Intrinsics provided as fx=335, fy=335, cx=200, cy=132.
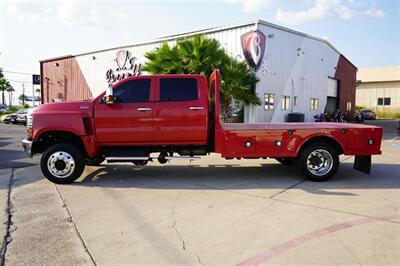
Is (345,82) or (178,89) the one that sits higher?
(345,82)

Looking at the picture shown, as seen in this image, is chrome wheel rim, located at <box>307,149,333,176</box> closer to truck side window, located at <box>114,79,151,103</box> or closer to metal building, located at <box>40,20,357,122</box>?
truck side window, located at <box>114,79,151,103</box>

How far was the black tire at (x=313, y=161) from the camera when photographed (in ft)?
23.2

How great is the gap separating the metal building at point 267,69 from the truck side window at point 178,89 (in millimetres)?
13471

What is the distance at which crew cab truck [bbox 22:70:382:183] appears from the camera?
22.8 feet

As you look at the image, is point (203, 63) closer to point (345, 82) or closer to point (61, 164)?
point (61, 164)

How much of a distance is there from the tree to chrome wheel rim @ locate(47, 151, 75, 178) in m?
10.3

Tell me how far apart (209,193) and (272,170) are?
2.75 m

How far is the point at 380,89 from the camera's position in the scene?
56719 millimetres

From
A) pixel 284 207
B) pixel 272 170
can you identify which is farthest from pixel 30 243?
pixel 272 170

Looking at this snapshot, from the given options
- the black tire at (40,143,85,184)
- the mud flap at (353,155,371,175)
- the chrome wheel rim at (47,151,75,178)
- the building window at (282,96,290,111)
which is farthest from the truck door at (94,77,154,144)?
the building window at (282,96,290,111)

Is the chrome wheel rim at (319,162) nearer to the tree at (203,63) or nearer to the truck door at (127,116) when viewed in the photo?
the truck door at (127,116)

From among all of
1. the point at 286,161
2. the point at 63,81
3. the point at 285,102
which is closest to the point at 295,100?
the point at 285,102

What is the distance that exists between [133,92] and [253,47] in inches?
563

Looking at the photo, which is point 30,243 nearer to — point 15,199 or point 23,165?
point 15,199
